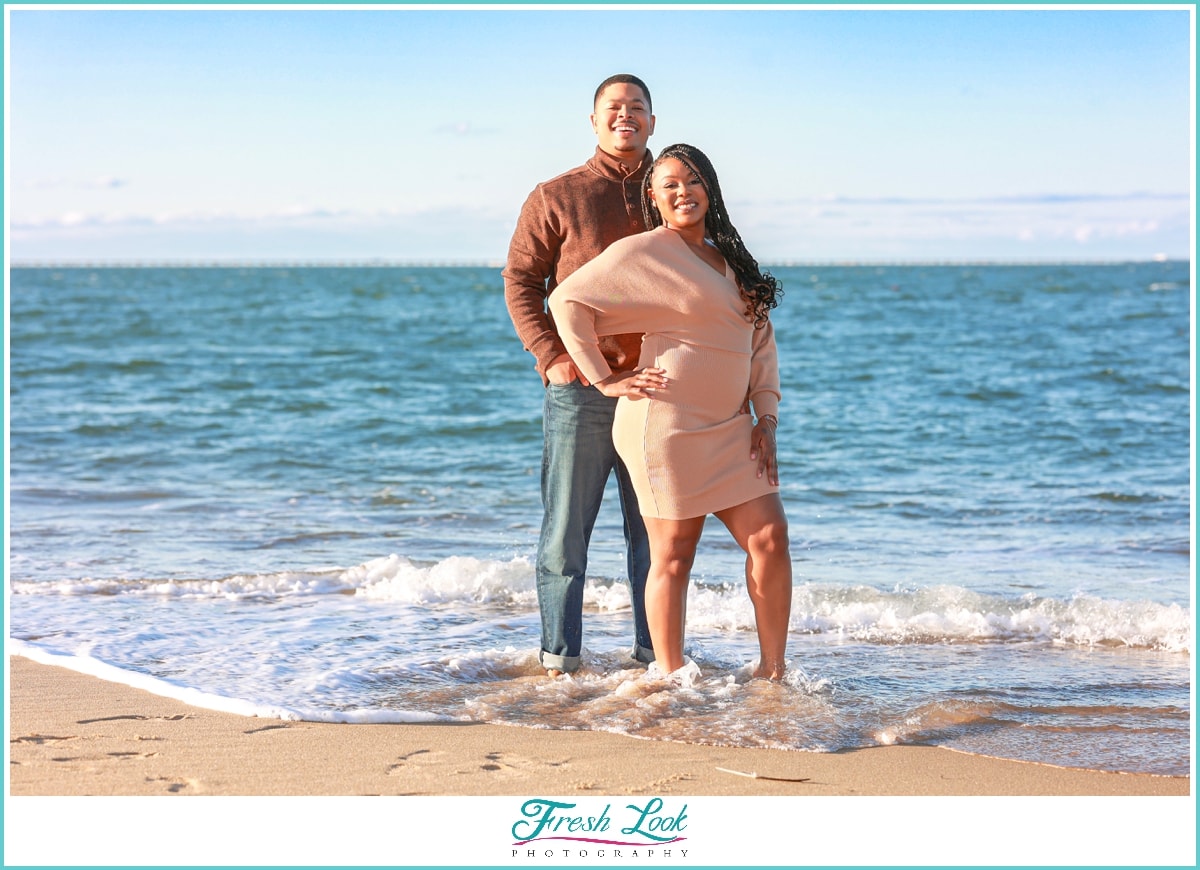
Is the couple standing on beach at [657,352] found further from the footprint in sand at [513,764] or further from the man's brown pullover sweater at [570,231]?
the footprint in sand at [513,764]

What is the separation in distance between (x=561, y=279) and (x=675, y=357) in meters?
0.52

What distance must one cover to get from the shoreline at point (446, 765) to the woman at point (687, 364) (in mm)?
656

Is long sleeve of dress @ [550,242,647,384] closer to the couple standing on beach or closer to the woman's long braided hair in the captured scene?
the couple standing on beach

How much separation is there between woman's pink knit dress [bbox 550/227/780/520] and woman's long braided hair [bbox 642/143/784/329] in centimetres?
4

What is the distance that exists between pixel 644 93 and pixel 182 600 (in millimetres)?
3348

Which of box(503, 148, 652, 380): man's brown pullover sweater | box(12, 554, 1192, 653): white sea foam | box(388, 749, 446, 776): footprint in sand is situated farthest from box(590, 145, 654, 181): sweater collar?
box(12, 554, 1192, 653): white sea foam

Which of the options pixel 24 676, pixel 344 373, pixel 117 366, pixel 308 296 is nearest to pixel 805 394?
pixel 344 373

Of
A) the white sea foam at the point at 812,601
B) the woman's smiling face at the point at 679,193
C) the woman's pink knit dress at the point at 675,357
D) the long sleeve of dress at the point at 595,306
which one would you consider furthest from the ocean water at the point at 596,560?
the woman's smiling face at the point at 679,193

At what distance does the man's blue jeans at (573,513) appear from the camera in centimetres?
412

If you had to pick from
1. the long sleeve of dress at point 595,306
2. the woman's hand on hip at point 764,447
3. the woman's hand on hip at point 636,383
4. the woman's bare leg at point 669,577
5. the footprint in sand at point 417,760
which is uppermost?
the long sleeve of dress at point 595,306

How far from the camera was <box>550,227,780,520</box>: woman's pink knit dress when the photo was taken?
147 inches

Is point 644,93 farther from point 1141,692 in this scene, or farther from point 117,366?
point 117,366

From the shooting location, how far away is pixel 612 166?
401 cm

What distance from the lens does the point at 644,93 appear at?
399cm
